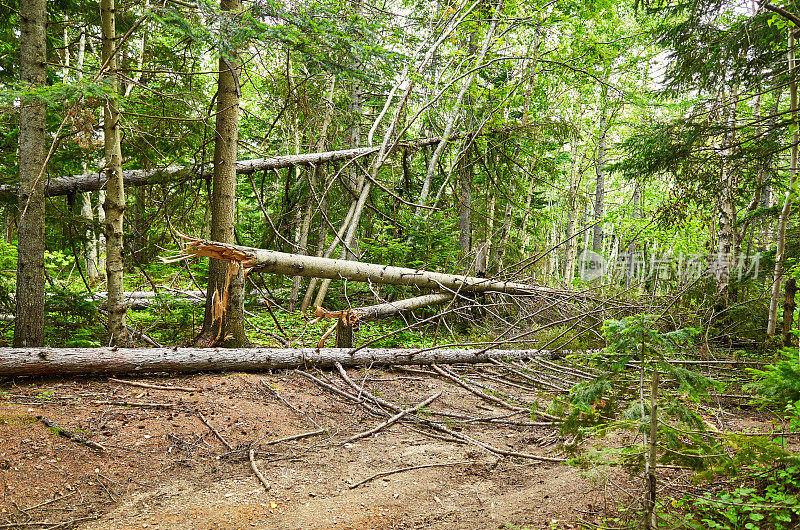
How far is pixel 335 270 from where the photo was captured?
681 centimetres

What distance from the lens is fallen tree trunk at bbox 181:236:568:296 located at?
5.67 m

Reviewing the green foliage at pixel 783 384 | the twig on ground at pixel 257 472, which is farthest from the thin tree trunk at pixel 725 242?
the twig on ground at pixel 257 472

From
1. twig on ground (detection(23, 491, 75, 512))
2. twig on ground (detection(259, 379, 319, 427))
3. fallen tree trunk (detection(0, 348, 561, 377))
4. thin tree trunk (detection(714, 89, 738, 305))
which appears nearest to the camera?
twig on ground (detection(23, 491, 75, 512))

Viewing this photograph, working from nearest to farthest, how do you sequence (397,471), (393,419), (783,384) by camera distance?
(783,384)
(397,471)
(393,419)

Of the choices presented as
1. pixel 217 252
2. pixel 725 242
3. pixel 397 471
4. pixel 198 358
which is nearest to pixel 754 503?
pixel 397 471

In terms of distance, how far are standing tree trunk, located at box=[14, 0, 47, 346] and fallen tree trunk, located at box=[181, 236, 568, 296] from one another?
1983mm

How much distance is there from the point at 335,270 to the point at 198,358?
2224 mm

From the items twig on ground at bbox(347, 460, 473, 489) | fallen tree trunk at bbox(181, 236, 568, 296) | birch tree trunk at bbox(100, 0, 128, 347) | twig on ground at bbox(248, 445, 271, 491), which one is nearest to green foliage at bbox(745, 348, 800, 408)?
twig on ground at bbox(347, 460, 473, 489)

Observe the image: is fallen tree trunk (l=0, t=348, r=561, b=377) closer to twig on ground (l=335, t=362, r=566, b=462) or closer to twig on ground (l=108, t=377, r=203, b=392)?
twig on ground (l=108, t=377, r=203, b=392)

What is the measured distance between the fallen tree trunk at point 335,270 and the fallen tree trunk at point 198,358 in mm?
1158

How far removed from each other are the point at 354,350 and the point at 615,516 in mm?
4419

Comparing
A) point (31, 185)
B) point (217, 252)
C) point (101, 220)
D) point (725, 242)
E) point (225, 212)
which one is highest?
point (725, 242)

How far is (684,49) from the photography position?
858cm

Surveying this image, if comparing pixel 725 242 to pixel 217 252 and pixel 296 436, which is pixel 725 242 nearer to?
pixel 296 436
